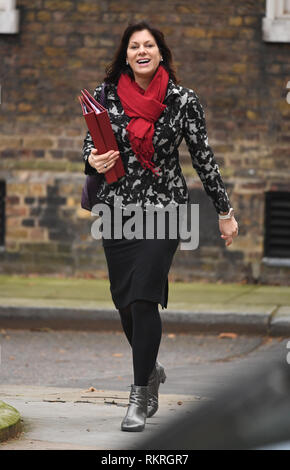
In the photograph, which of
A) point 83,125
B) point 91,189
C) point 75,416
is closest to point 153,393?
point 75,416

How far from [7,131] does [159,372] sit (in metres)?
6.47

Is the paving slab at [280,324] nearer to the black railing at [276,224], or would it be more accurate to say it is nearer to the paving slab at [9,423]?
the black railing at [276,224]

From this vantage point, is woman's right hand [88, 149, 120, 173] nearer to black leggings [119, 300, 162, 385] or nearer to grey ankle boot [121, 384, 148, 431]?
black leggings [119, 300, 162, 385]

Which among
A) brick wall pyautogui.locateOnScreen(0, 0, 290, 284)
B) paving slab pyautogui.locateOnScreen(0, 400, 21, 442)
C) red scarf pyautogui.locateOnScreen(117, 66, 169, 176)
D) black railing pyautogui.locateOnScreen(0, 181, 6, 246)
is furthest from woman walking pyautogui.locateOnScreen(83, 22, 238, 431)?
black railing pyautogui.locateOnScreen(0, 181, 6, 246)

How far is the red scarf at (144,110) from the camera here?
4.98 metres

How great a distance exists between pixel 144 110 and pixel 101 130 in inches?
8.7

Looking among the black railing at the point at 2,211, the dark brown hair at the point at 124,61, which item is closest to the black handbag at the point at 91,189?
the dark brown hair at the point at 124,61

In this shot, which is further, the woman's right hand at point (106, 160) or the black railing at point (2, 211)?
the black railing at point (2, 211)

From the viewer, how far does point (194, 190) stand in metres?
11.1

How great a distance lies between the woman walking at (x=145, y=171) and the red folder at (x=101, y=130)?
0.04m

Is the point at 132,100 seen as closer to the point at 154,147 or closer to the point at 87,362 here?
the point at 154,147
